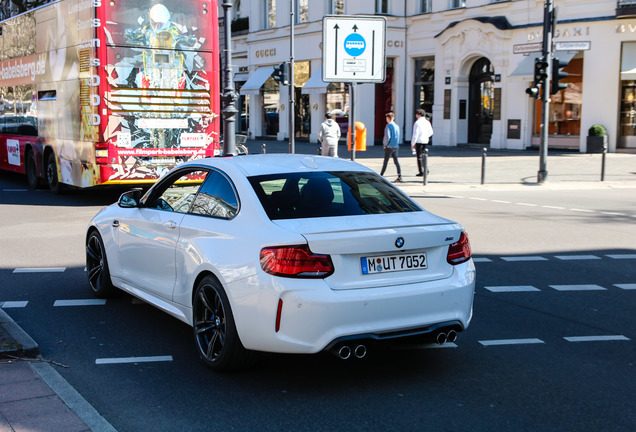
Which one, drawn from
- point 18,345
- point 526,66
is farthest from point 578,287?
point 526,66

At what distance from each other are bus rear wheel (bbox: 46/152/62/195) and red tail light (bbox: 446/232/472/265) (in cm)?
1313

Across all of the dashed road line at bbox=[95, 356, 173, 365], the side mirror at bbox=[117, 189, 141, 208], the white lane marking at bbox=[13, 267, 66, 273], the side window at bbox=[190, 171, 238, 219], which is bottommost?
the white lane marking at bbox=[13, 267, 66, 273]

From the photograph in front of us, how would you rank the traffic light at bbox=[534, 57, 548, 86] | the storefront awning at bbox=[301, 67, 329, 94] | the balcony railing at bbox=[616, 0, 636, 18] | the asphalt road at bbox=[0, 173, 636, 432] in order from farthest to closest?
the storefront awning at bbox=[301, 67, 329, 94]
the balcony railing at bbox=[616, 0, 636, 18]
the traffic light at bbox=[534, 57, 548, 86]
the asphalt road at bbox=[0, 173, 636, 432]

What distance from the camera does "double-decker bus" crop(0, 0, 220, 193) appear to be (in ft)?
47.4

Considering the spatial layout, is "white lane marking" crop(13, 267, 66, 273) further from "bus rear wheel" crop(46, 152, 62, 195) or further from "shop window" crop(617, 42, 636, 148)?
"shop window" crop(617, 42, 636, 148)

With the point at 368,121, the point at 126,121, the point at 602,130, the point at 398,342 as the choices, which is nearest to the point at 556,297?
the point at 398,342

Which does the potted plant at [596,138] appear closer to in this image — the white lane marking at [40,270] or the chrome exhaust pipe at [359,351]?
the white lane marking at [40,270]

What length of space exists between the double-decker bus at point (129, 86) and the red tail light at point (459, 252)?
33.7 ft

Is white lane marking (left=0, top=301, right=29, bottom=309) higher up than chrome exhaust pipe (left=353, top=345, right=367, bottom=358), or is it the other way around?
chrome exhaust pipe (left=353, top=345, right=367, bottom=358)

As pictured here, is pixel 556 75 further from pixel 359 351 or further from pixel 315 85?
pixel 315 85

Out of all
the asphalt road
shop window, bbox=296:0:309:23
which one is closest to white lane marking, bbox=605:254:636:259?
the asphalt road

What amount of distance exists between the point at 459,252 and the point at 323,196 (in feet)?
3.34

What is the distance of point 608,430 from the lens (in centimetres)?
441

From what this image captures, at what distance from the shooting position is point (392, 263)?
5.12 meters
